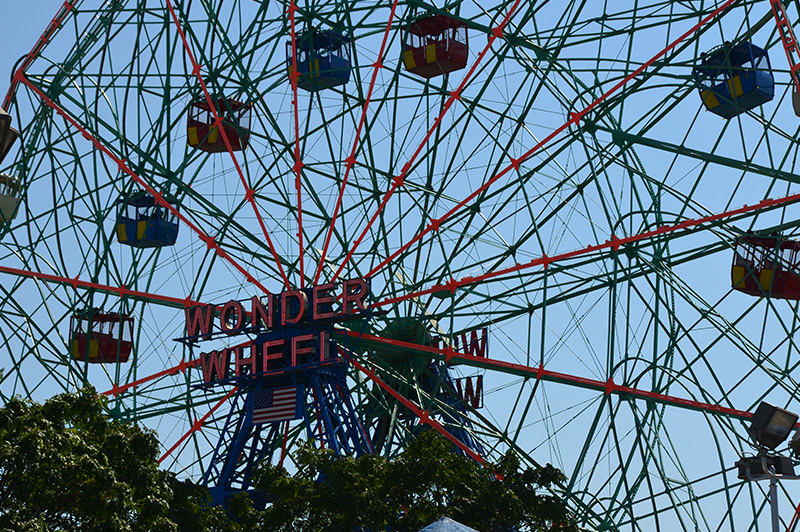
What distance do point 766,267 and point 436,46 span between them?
10.6 metres

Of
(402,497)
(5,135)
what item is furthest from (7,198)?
(402,497)

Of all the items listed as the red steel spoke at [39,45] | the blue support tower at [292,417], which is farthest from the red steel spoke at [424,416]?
the red steel spoke at [39,45]

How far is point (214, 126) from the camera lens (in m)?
50.2

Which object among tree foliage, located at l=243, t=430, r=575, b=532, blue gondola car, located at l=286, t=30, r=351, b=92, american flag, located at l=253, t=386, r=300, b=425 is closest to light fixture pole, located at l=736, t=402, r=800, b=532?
tree foliage, located at l=243, t=430, r=575, b=532

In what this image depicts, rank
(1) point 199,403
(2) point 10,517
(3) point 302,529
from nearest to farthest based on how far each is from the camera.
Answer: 1. (2) point 10,517
2. (3) point 302,529
3. (1) point 199,403

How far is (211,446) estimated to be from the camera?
49438 mm

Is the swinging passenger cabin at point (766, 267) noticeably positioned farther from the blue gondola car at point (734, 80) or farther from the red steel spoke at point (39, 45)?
the red steel spoke at point (39, 45)

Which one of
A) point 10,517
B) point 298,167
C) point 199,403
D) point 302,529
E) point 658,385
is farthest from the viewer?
point 199,403

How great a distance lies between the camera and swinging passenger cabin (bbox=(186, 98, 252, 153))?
165 ft

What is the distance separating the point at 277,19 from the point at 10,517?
24616 millimetres

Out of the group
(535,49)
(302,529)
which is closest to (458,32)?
(535,49)

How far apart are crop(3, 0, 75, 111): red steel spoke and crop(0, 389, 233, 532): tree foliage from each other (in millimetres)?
25018

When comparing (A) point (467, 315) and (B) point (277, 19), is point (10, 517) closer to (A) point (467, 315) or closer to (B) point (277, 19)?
(A) point (467, 315)

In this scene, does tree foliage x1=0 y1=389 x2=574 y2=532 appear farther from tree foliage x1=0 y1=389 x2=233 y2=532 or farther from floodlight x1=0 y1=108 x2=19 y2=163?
floodlight x1=0 y1=108 x2=19 y2=163
